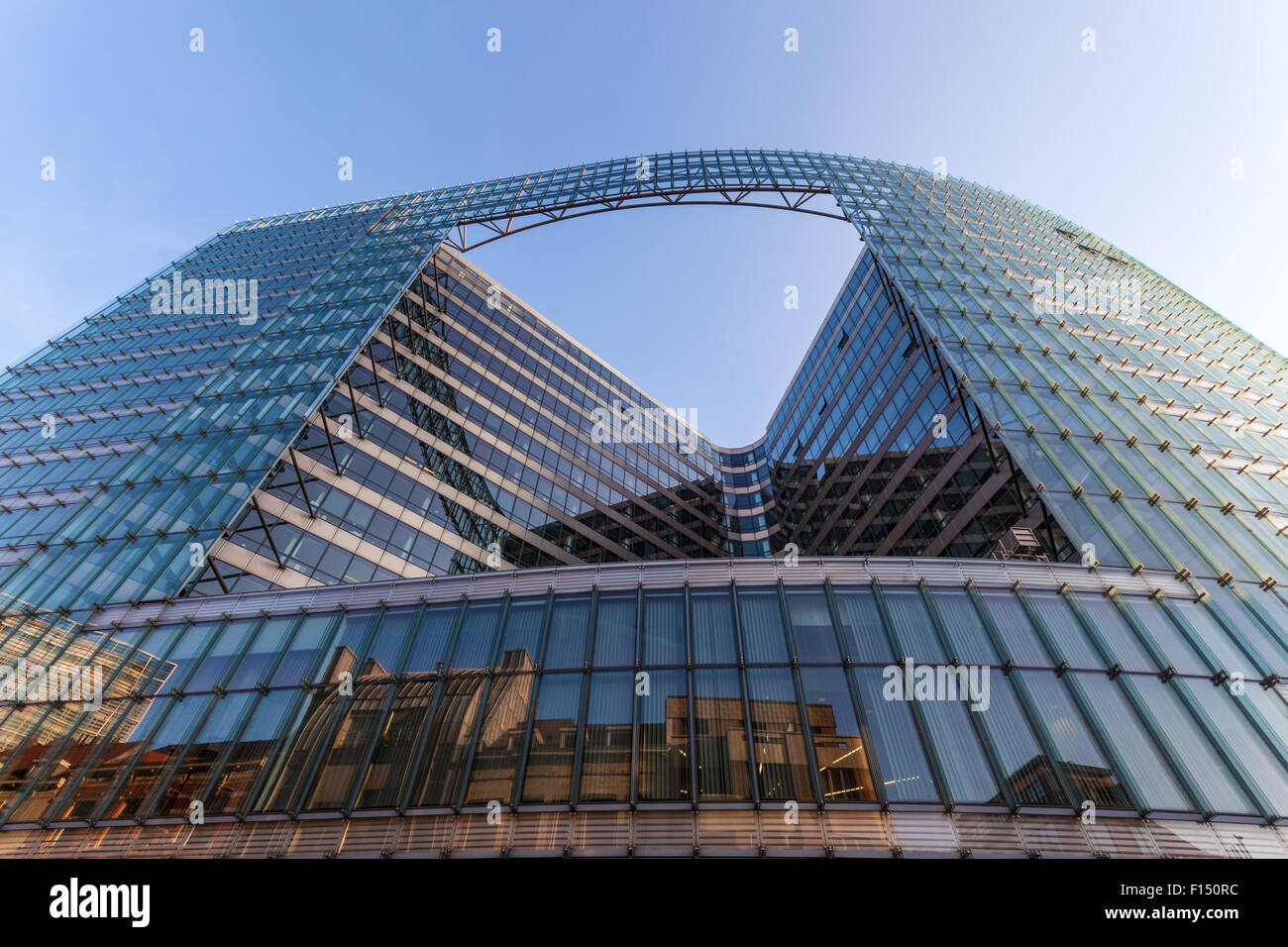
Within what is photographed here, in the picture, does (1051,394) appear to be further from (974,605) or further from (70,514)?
(70,514)

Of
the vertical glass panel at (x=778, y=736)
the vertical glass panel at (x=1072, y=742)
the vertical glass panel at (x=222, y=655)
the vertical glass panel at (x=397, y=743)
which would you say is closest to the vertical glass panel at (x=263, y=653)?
the vertical glass panel at (x=222, y=655)

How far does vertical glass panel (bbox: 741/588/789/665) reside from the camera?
1427 centimetres

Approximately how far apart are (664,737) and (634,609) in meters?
3.61

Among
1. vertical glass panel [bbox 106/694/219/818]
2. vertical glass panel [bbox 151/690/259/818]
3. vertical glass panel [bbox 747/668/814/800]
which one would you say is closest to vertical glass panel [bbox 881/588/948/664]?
vertical glass panel [bbox 747/668/814/800]

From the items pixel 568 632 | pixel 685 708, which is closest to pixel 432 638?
pixel 568 632

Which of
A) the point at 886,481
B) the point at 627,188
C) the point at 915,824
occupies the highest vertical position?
the point at 627,188

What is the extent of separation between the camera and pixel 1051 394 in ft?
76.2

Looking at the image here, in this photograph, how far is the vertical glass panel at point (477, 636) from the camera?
594 inches

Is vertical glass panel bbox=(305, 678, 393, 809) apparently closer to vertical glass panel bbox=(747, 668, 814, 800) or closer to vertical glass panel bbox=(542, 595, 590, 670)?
vertical glass panel bbox=(542, 595, 590, 670)

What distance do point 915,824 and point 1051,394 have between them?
1784 cm

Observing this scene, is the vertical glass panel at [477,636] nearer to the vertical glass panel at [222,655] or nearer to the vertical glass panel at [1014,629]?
the vertical glass panel at [222,655]

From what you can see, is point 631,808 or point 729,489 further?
point 729,489

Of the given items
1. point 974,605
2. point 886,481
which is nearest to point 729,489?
point 886,481
